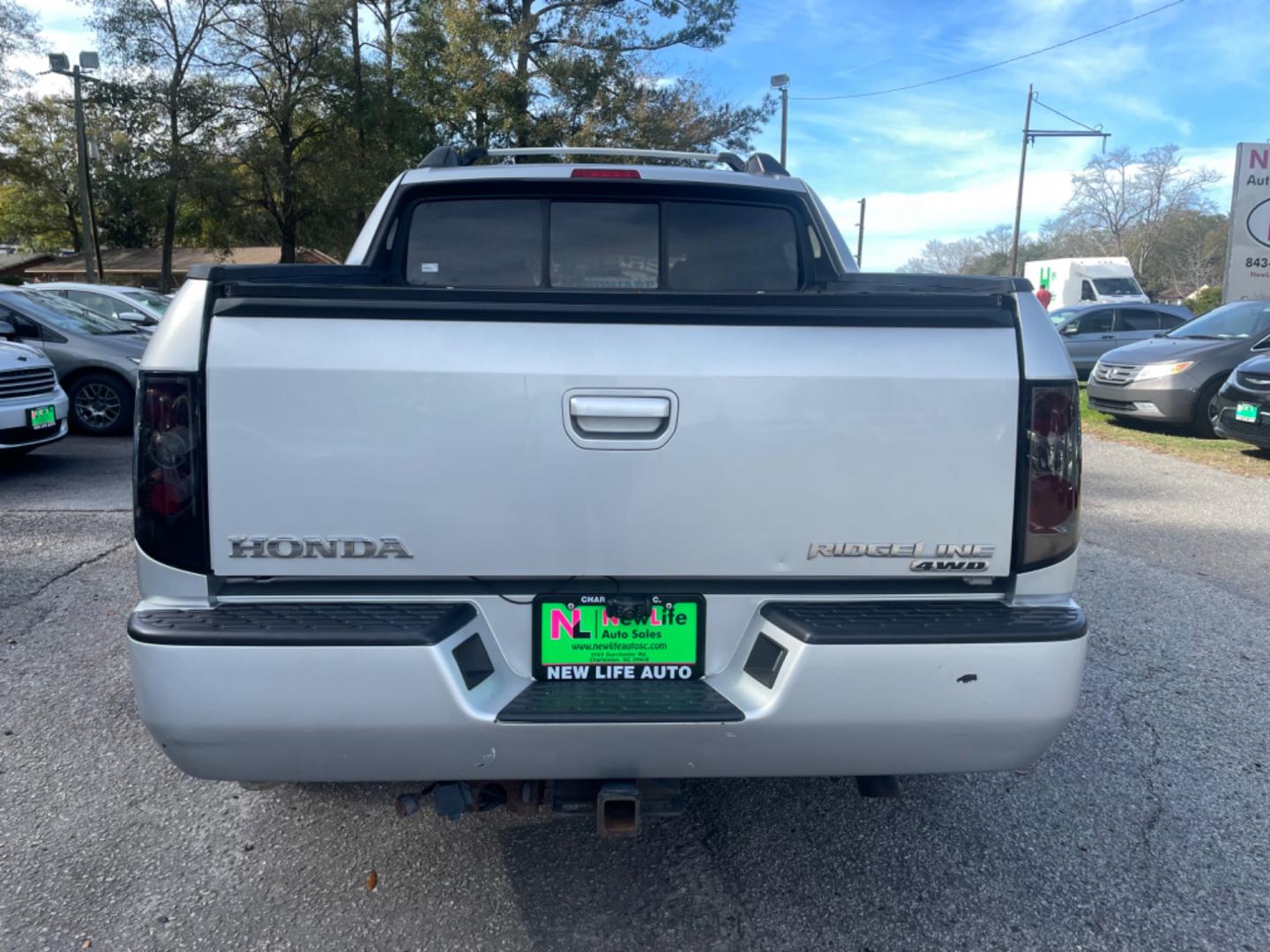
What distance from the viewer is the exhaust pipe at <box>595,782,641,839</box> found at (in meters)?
2.27

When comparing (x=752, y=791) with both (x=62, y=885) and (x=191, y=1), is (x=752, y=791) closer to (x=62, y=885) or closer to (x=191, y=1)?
(x=62, y=885)

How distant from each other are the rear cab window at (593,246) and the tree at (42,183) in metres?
35.0

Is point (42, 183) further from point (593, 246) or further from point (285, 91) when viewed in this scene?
point (593, 246)

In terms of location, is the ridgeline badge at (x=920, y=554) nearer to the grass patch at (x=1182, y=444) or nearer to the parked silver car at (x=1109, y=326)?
the grass patch at (x=1182, y=444)

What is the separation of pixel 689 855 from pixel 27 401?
7905 mm

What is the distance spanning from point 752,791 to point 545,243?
86.6 inches

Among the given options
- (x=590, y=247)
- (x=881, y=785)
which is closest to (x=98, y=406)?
(x=590, y=247)

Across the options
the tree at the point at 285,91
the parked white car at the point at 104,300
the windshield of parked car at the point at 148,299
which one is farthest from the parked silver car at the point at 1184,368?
the tree at the point at 285,91

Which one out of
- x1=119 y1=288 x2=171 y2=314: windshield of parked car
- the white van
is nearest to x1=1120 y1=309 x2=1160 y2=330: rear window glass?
the white van

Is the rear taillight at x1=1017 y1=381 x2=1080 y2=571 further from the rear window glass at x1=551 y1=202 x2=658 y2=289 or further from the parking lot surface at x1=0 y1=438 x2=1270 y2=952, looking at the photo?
the rear window glass at x1=551 y1=202 x2=658 y2=289

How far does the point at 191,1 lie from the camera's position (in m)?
28.3

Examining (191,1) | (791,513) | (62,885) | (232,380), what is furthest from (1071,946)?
(191,1)

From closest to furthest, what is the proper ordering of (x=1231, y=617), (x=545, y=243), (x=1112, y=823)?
(x=1112, y=823)
(x=545, y=243)
(x=1231, y=617)

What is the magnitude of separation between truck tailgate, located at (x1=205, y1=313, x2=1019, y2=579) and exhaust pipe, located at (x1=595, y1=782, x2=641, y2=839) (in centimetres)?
51
